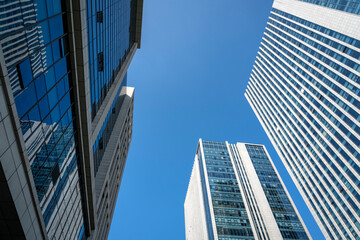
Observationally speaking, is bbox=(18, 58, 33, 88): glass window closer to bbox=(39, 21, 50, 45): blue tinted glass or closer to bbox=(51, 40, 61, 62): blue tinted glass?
bbox=(39, 21, 50, 45): blue tinted glass

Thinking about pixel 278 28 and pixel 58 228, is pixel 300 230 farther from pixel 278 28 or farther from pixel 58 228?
pixel 58 228

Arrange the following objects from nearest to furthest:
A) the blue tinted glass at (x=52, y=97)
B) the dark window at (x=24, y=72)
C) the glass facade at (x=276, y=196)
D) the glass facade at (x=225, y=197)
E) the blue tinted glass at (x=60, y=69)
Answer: the dark window at (x=24, y=72)
the blue tinted glass at (x=52, y=97)
the blue tinted glass at (x=60, y=69)
the glass facade at (x=225, y=197)
the glass facade at (x=276, y=196)

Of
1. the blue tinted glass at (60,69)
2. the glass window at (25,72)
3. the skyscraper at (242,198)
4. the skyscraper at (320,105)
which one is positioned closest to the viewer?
the glass window at (25,72)

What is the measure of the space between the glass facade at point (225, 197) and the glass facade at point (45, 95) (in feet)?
233

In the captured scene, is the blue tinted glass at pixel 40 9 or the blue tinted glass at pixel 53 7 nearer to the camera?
the blue tinted glass at pixel 40 9

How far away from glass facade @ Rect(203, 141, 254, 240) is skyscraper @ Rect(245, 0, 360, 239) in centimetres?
2732

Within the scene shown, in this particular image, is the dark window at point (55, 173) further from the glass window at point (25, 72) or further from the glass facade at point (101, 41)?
the glass facade at point (101, 41)

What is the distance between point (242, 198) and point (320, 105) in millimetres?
52219

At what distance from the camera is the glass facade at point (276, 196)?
3337 inches

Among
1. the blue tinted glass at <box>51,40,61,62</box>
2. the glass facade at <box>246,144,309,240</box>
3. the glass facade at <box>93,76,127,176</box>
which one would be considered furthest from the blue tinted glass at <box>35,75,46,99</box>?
the glass facade at <box>246,144,309,240</box>

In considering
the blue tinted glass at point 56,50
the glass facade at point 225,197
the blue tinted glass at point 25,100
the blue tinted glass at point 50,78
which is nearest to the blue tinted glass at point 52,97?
the blue tinted glass at point 50,78

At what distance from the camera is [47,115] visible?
16500mm

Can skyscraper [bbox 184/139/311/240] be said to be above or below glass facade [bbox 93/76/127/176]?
below

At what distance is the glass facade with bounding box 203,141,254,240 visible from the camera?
271 ft
